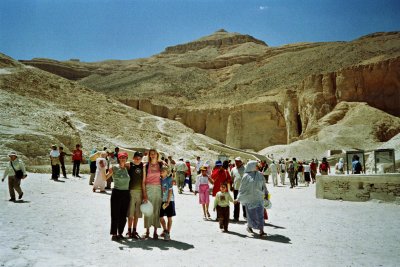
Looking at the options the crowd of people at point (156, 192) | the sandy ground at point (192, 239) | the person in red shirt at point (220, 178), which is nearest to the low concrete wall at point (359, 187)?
the sandy ground at point (192, 239)

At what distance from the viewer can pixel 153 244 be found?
591 centimetres

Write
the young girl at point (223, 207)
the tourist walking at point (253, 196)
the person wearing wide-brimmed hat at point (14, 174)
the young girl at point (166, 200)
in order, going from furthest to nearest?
1. the person wearing wide-brimmed hat at point (14, 174)
2. the young girl at point (223, 207)
3. the tourist walking at point (253, 196)
4. the young girl at point (166, 200)

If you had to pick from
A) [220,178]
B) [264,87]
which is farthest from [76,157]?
[264,87]

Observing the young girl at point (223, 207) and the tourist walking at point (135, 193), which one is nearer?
the tourist walking at point (135, 193)

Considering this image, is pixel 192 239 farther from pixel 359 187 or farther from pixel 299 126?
pixel 299 126

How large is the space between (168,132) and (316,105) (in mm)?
18731

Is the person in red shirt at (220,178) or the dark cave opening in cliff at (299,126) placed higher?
the dark cave opening in cliff at (299,126)

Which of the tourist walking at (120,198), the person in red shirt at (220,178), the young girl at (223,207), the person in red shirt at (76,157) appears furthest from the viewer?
the person in red shirt at (76,157)

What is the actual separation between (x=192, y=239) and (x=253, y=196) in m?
1.52

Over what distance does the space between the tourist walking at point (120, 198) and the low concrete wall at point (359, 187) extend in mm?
8529

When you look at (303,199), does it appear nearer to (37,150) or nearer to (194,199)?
(194,199)

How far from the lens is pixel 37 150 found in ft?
57.3

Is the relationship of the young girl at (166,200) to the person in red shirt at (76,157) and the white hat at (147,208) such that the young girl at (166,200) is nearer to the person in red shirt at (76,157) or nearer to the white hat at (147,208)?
the white hat at (147,208)

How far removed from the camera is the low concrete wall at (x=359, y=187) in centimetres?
1118
